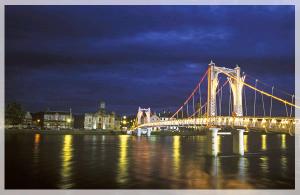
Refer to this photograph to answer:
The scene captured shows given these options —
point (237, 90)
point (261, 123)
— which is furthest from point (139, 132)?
point (261, 123)

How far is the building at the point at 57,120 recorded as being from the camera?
55197 millimetres

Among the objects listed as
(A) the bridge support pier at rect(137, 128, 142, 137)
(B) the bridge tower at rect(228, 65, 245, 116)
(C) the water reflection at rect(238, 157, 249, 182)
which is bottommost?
(A) the bridge support pier at rect(137, 128, 142, 137)

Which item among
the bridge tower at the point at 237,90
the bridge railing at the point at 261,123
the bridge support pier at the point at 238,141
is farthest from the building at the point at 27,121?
the bridge support pier at the point at 238,141

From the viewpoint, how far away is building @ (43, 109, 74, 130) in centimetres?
5520

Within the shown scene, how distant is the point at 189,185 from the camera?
27.7 ft

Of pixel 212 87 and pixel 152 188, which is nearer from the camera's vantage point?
pixel 152 188

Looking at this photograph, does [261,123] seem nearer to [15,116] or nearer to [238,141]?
[238,141]

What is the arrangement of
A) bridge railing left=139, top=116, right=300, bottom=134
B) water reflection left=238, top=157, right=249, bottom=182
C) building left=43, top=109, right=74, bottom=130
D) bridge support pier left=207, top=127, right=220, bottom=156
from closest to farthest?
water reflection left=238, top=157, right=249, bottom=182 < bridge railing left=139, top=116, right=300, bottom=134 < bridge support pier left=207, top=127, right=220, bottom=156 < building left=43, top=109, right=74, bottom=130

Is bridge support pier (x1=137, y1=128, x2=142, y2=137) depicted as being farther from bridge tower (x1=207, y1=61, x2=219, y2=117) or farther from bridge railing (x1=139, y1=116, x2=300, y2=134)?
bridge railing (x1=139, y1=116, x2=300, y2=134)

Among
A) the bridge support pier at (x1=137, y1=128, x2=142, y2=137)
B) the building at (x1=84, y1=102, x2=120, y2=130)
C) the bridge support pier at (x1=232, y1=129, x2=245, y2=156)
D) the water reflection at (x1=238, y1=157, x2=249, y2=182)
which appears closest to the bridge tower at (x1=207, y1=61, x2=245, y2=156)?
the bridge support pier at (x1=232, y1=129, x2=245, y2=156)

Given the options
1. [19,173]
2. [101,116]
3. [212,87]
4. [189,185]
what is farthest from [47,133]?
[189,185]

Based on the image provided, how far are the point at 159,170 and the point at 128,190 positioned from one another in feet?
11.6

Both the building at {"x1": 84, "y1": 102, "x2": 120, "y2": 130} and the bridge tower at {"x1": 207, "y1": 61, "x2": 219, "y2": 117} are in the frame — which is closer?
the bridge tower at {"x1": 207, "y1": 61, "x2": 219, "y2": 117}

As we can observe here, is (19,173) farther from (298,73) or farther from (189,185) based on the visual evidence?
(298,73)
